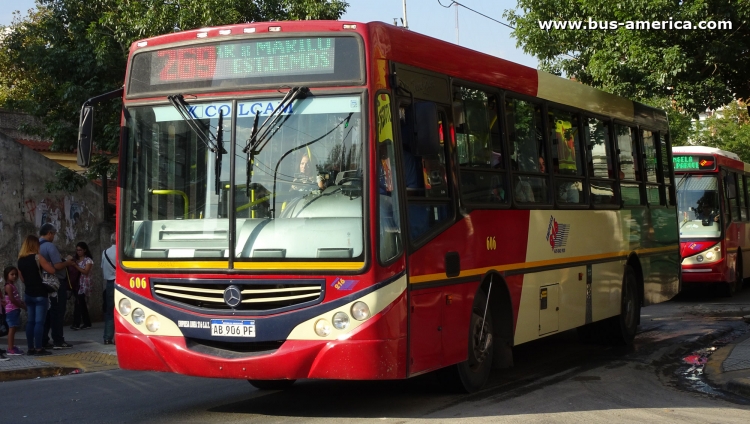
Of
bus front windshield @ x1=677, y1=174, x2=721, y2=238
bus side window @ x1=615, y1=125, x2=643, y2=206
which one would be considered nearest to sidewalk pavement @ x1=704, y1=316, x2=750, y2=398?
bus side window @ x1=615, y1=125, x2=643, y2=206

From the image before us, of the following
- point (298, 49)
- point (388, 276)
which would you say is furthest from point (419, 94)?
point (388, 276)

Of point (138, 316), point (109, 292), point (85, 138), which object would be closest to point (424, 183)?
point (138, 316)

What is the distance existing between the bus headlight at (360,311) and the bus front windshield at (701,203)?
14.8m

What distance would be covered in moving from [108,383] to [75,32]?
34.5ft

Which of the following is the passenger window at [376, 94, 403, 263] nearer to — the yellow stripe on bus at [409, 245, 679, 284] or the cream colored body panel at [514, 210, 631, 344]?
the yellow stripe on bus at [409, 245, 679, 284]

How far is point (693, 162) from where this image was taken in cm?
2048

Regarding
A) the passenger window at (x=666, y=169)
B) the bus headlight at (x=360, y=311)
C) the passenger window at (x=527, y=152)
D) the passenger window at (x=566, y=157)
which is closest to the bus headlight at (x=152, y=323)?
the bus headlight at (x=360, y=311)

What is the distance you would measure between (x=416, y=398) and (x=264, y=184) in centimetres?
253

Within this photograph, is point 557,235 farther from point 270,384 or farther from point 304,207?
point 304,207

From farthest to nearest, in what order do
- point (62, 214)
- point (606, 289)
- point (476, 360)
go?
point (62, 214), point (606, 289), point (476, 360)

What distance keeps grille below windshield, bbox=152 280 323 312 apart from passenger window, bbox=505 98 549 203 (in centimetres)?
313

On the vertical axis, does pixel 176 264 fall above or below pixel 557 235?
below

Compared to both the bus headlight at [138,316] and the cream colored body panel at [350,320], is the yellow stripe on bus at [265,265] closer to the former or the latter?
the cream colored body panel at [350,320]

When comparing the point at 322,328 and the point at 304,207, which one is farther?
the point at 304,207
